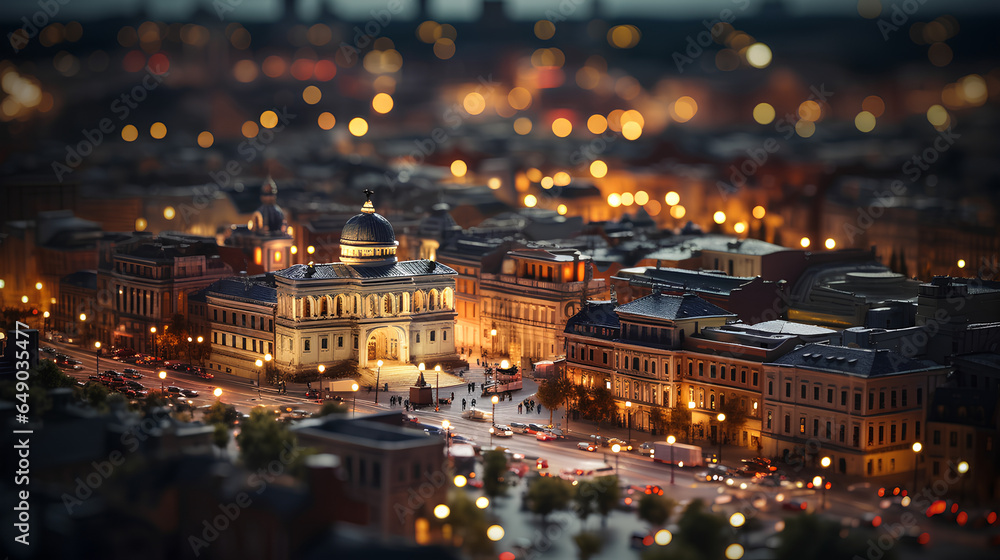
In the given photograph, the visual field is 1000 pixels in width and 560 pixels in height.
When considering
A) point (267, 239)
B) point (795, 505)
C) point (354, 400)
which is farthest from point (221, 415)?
point (267, 239)

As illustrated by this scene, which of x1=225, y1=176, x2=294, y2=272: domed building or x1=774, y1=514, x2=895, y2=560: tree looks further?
x1=225, y1=176, x2=294, y2=272: domed building

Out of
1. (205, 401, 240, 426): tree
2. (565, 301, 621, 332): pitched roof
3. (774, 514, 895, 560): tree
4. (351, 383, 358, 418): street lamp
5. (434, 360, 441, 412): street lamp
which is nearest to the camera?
(774, 514, 895, 560): tree

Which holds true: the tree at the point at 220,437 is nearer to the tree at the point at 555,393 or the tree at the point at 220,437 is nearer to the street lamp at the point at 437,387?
the street lamp at the point at 437,387

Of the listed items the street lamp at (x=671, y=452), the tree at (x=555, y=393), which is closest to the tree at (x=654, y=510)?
the street lamp at (x=671, y=452)

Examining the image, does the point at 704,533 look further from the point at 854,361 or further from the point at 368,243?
the point at 368,243

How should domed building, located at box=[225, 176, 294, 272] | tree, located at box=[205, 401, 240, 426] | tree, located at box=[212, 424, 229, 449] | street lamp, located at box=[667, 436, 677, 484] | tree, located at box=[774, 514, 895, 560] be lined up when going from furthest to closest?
domed building, located at box=[225, 176, 294, 272] → tree, located at box=[205, 401, 240, 426] → street lamp, located at box=[667, 436, 677, 484] → tree, located at box=[212, 424, 229, 449] → tree, located at box=[774, 514, 895, 560]

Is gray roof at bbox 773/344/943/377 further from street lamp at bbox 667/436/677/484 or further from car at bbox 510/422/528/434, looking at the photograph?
car at bbox 510/422/528/434

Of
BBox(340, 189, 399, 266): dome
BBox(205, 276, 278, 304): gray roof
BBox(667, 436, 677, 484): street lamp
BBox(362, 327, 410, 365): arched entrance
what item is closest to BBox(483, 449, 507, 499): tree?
BBox(667, 436, 677, 484): street lamp
